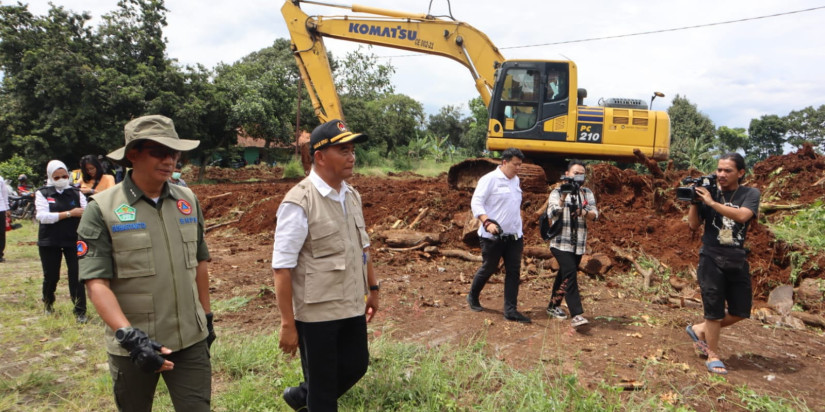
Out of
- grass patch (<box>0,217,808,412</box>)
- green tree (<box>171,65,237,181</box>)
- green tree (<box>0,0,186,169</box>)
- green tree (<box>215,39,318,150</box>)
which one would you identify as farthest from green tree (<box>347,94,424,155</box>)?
grass patch (<box>0,217,808,412</box>)

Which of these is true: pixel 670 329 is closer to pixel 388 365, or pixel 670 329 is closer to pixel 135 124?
pixel 388 365

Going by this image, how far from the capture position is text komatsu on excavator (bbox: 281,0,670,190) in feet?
31.6

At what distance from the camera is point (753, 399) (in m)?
3.27

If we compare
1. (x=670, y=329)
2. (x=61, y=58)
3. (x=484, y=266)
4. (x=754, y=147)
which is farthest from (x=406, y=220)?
(x=754, y=147)

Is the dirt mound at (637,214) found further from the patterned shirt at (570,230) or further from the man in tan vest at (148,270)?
the man in tan vest at (148,270)

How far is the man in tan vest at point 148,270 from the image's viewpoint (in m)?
2.02

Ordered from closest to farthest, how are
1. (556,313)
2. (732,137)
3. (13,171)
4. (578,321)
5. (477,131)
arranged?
(578,321) < (556,313) < (13,171) < (732,137) < (477,131)

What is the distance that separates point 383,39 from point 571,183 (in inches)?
285

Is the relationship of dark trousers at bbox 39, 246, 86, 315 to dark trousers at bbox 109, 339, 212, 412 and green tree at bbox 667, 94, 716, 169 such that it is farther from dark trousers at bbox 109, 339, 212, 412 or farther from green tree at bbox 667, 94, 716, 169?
green tree at bbox 667, 94, 716, 169

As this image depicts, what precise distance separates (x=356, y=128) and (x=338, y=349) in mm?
30251

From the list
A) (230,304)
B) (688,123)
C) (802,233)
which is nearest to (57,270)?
(230,304)

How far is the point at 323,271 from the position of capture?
8.02 ft

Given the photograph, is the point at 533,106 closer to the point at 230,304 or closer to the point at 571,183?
the point at 571,183

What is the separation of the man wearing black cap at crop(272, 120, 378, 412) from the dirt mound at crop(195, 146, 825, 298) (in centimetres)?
551
